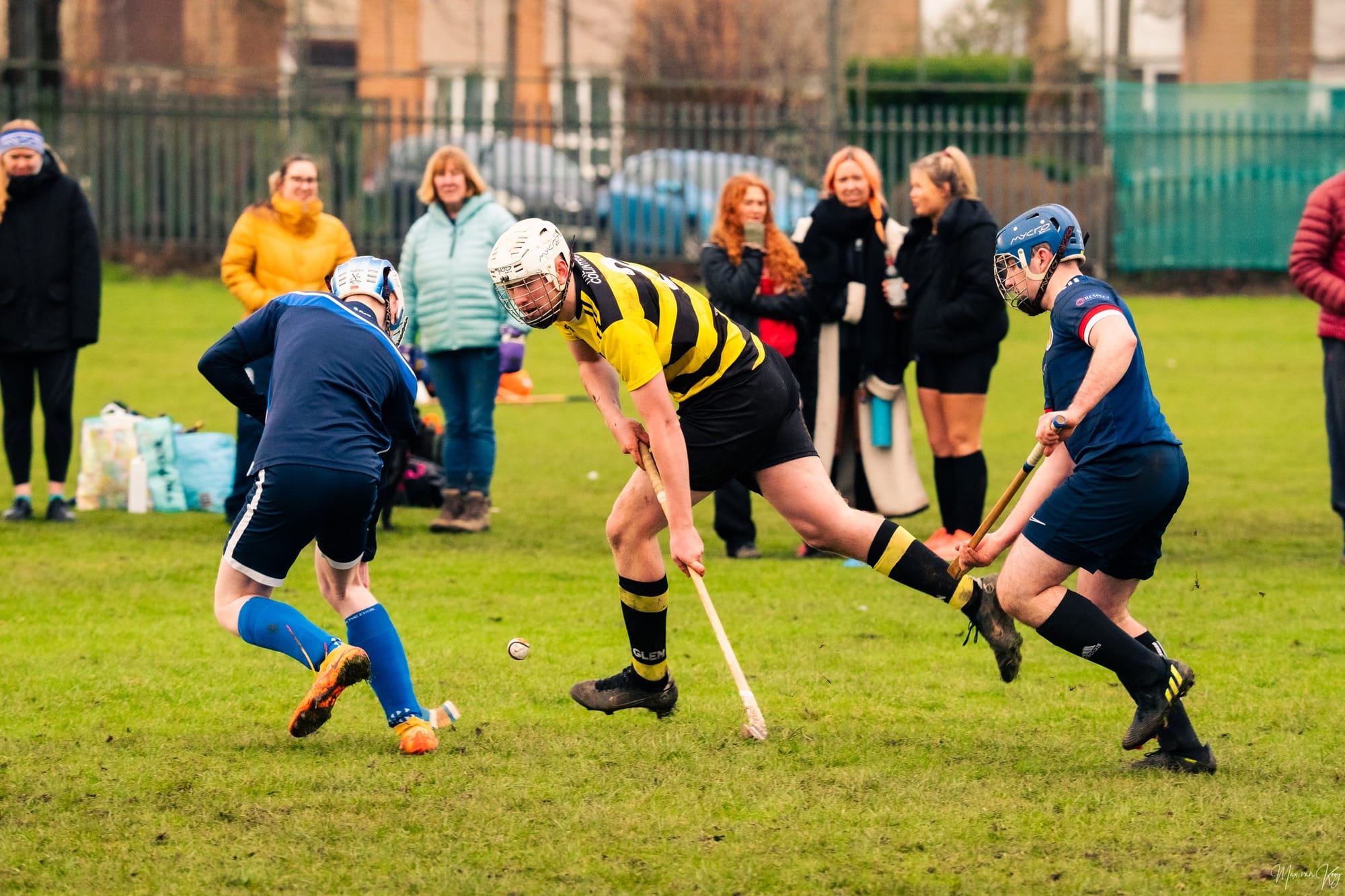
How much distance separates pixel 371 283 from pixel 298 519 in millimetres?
861

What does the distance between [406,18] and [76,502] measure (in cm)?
2512

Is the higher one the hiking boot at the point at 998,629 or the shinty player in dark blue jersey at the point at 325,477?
the shinty player in dark blue jersey at the point at 325,477

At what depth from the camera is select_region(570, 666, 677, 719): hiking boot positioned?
20.0ft

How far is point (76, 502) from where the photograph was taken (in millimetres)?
11008

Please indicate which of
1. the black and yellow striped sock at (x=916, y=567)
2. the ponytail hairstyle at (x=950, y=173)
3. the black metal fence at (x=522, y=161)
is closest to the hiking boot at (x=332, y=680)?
the black and yellow striped sock at (x=916, y=567)

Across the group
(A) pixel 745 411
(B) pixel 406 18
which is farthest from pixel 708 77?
(A) pixel 745 411

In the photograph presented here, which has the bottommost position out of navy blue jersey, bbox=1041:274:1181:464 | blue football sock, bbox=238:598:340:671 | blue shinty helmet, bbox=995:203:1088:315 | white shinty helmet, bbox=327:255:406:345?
blue football sock, bbox=238:598:340:671

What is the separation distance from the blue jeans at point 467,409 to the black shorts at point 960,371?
266 cm

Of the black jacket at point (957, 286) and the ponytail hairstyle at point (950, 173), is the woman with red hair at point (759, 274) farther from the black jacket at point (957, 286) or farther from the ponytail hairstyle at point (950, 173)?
the ponytail hairstyle at point (950, 173)

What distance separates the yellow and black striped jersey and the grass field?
1.25 meters

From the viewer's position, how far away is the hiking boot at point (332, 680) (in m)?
5.24

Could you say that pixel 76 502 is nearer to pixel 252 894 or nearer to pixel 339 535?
pixel 339 535

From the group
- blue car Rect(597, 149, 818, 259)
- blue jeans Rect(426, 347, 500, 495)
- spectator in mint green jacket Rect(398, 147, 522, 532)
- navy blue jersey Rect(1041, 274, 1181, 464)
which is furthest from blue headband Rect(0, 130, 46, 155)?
blue car Rect(597, 149, 818, 259)

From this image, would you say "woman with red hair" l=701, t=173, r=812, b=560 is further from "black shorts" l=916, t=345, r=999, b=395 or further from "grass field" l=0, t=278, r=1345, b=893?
"grass field" l=0, t=278, r=1345, b=893
